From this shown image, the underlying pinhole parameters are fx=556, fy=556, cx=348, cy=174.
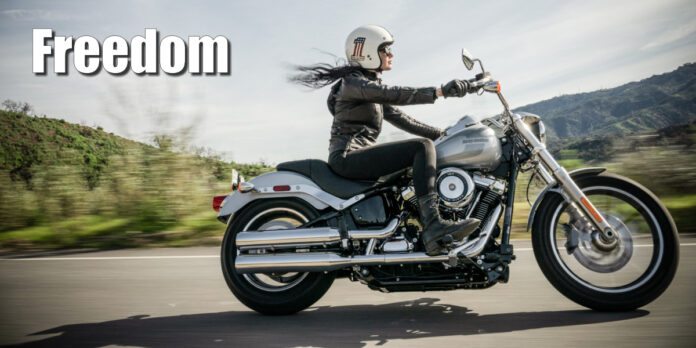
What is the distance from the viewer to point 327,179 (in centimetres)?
385

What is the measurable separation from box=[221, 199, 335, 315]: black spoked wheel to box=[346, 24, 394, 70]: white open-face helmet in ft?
3.58

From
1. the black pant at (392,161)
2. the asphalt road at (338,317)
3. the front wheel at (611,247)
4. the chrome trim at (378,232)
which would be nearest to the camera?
the asphalt road at (338,317)

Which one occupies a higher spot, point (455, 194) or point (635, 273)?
point (455, 194)

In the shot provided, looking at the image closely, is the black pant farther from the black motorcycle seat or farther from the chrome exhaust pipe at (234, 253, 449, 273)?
the chrome exhaust pipe at (234, 253, 449, 273)

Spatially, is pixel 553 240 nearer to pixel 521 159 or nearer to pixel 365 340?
pixel 521 159

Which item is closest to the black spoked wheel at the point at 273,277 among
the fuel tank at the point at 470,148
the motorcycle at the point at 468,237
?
the motorcycle at the point at 468,237

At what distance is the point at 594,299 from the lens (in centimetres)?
345

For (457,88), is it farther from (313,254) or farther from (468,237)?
(313,254)

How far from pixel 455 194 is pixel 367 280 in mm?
805

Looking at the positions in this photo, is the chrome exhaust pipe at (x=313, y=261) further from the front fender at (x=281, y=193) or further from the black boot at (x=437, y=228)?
the front fender at (x=281, y=193)

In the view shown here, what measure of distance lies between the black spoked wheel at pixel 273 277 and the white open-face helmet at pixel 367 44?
109cm

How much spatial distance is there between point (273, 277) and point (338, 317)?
556 millimetres

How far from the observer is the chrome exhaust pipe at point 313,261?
355 centimetres

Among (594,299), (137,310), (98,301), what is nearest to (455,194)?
(594,299)
